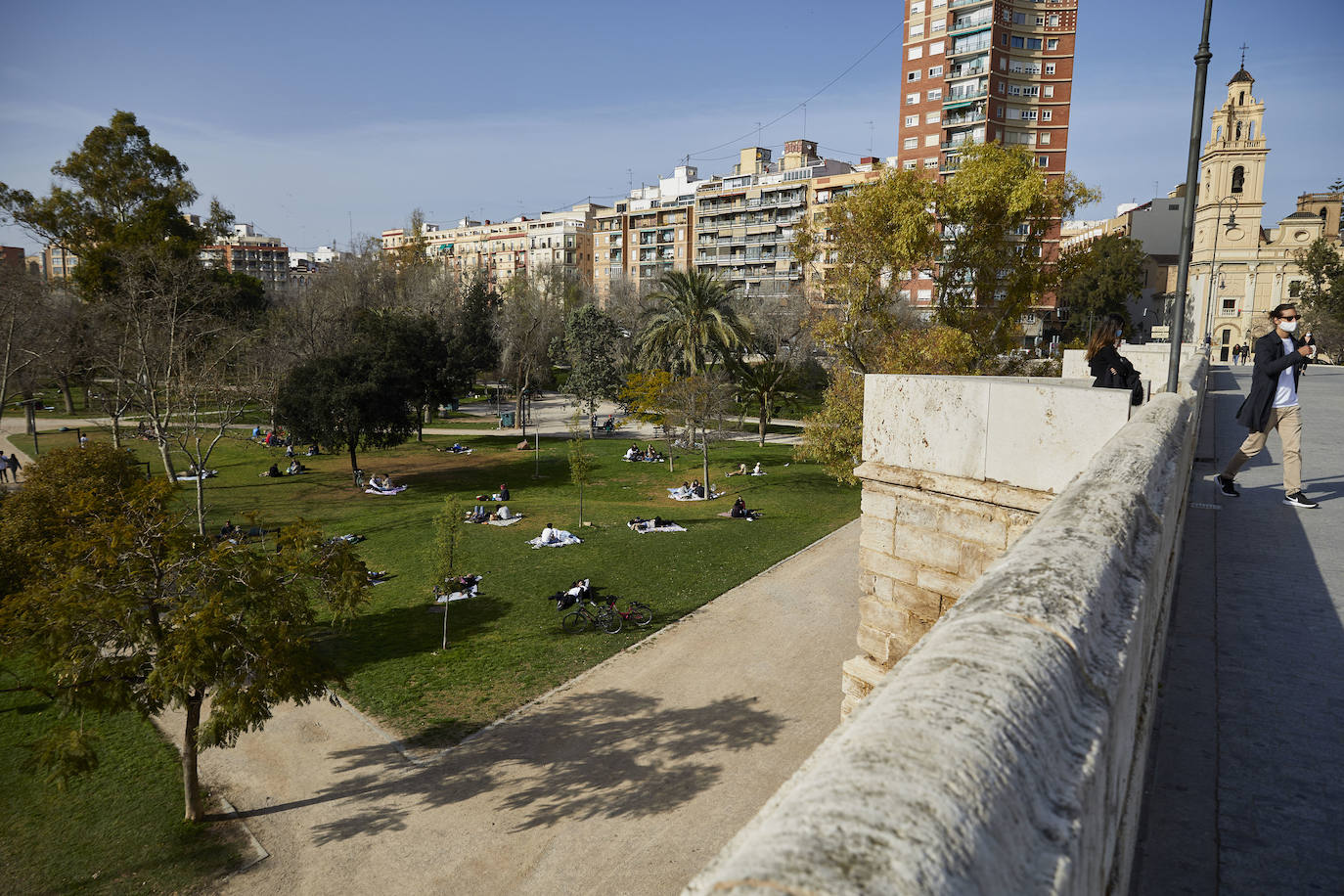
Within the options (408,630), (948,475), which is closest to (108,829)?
(408,630)

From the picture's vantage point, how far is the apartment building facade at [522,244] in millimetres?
105812

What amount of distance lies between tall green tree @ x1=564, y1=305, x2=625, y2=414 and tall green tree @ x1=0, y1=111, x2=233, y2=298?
1986 centimetres

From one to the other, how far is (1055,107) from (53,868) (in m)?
64.5

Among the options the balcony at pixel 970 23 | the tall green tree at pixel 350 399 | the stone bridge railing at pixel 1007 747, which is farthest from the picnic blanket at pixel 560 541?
the balcony at pixel 970 23

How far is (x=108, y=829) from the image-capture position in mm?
10203

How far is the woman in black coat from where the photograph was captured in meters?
7.29

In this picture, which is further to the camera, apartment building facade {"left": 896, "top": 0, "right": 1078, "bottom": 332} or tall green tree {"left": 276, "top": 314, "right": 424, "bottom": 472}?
apartment building facade {"left": 896, "top": 0, "right": 1078, "bottom": 332}

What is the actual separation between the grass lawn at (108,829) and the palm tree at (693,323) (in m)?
24.0

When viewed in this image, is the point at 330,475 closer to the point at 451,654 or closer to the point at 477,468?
the point at 477,468

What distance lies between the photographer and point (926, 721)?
4.37ft

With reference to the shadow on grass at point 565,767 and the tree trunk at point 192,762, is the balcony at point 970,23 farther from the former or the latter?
the tree trunk at point 192,762

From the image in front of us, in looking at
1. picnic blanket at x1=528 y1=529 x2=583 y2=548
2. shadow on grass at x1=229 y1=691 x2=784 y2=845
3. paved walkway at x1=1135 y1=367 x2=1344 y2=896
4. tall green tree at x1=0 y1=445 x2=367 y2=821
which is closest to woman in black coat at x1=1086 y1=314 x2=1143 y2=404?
paved walkway at x1=1135 y1=367 x2=1344 y2=896

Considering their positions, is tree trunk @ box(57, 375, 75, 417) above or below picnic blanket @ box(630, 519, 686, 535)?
above

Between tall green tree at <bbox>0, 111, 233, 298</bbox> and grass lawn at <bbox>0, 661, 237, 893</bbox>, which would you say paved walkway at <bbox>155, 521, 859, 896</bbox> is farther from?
tall green tree at <bbox>0, 111, 233, 298</bbox>
